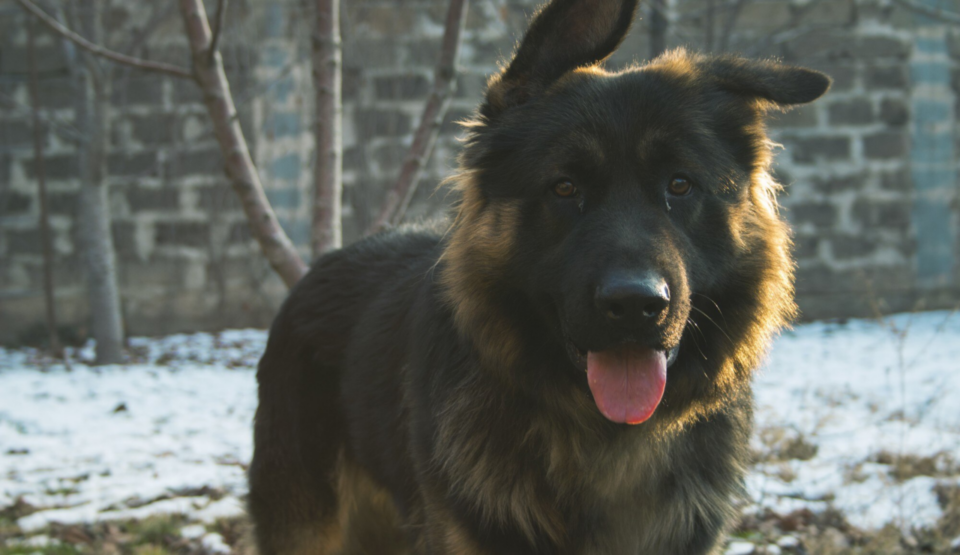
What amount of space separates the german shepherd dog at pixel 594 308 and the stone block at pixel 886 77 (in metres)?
7.09

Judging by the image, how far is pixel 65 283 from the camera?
8445mm

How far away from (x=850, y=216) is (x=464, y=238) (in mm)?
7549

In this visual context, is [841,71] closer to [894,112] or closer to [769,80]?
[894,112]

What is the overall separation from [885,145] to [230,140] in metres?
7.51

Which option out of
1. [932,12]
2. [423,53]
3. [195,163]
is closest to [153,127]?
[195,163]

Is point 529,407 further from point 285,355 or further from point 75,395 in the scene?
point 75,395

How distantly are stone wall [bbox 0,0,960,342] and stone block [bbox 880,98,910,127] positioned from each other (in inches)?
0.6

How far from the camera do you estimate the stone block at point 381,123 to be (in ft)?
28.0

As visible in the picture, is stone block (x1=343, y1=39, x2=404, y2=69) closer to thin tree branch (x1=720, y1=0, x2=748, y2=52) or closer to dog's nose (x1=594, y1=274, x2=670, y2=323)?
thin tree branch (x1=720, y1=0, x2=748, y2=52)

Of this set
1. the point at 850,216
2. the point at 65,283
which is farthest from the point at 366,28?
the point at 850,216

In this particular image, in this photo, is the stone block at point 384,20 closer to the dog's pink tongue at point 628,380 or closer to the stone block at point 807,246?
the stone block at point 807,246

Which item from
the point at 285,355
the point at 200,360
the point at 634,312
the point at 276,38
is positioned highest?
the point at 276,38

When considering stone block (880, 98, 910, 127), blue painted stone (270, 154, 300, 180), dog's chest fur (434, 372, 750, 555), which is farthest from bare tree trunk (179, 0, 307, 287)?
stone block (880, 98, 910, 127)

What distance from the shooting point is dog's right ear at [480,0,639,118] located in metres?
2.60
